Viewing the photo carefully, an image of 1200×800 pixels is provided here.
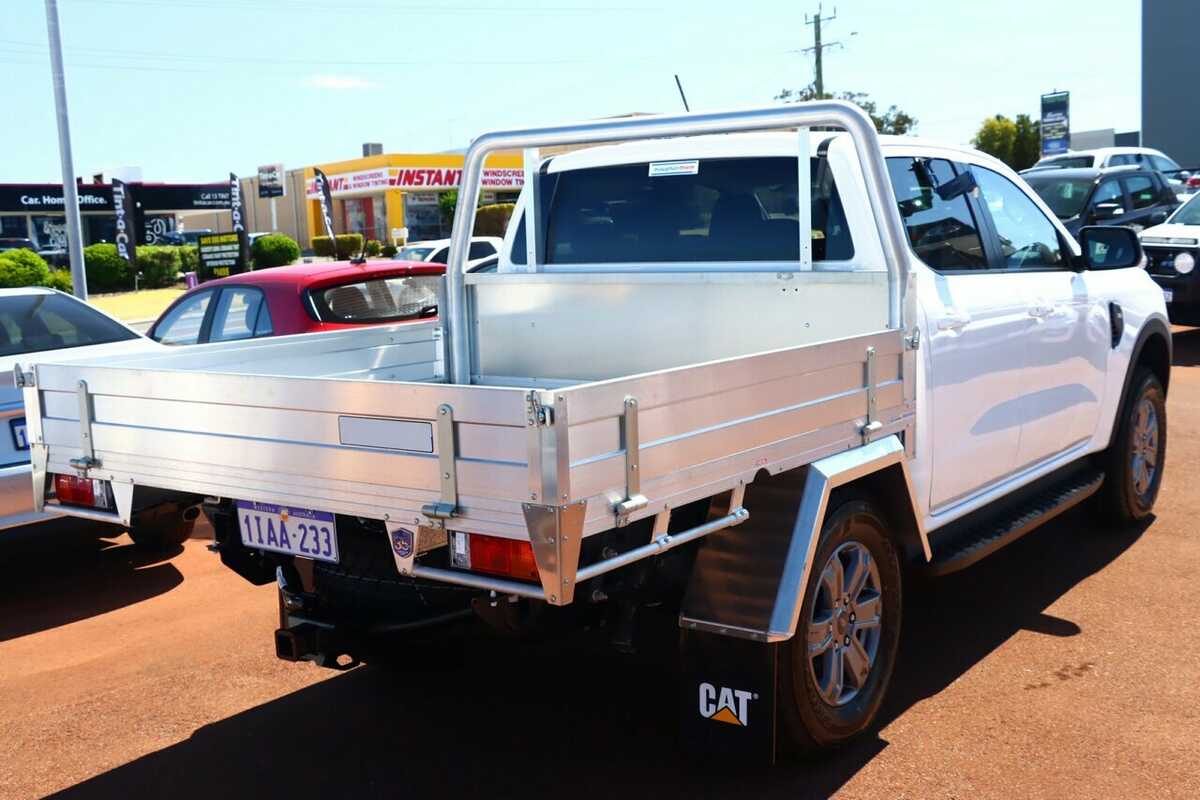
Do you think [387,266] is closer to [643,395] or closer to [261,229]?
[643,395]

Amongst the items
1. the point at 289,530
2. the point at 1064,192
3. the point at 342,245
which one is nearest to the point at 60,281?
the point at 342,245

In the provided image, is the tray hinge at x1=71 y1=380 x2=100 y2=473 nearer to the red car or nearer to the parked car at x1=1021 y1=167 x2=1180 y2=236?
the red car

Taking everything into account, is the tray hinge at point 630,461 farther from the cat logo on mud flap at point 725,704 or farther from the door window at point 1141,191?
the door window at point 1141,191

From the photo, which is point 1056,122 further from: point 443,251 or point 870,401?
point 870,401

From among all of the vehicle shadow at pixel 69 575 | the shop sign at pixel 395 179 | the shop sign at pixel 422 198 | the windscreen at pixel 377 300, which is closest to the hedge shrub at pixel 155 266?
the shop sign at pixel 395 179

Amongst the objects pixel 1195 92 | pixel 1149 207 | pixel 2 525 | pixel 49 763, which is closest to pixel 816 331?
pixel 49 763

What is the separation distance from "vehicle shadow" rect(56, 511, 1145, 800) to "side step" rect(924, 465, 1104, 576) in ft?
1.33

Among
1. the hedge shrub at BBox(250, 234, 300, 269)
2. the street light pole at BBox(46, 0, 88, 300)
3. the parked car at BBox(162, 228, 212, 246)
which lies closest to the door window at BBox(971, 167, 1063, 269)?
the street light pole at BBox(46, 0, 88, 300)

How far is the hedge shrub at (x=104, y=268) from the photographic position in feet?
122

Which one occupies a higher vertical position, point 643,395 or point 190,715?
point 643,395

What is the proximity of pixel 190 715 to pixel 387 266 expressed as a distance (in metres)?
4.10

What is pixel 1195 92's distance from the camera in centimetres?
4562

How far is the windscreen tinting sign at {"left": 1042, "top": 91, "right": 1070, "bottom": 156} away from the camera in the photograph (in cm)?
4275

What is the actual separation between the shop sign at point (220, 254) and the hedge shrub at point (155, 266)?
14103mm
